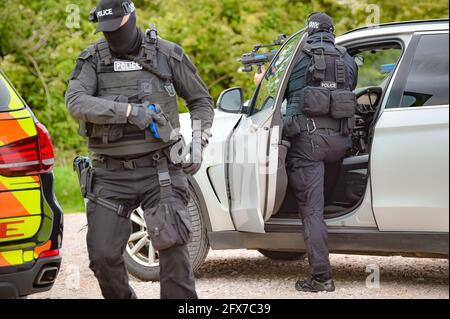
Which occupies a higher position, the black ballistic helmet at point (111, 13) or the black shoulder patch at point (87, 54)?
the black ballistic helmet at point (111, 13)

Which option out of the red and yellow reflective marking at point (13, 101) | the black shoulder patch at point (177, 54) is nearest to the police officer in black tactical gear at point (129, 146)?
the black shoulder patch at point (177, 54)

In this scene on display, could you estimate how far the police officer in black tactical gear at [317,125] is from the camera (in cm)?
549

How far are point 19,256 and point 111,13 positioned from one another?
1398mm

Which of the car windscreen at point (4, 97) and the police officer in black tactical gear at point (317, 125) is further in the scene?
the police officer in black tactical gear at point (317, 125)

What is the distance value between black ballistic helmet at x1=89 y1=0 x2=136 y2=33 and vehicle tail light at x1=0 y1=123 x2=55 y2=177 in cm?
70

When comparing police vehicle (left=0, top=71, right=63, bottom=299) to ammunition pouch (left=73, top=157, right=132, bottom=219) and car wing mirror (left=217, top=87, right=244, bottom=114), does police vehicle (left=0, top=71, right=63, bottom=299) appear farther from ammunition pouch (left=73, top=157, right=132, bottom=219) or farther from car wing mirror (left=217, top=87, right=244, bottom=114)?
car wing mirror (left=217, top=87, right=244, bottom=114)

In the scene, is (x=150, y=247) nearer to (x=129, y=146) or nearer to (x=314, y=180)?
(x=314, y=180)

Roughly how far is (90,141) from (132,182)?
1.14 feet

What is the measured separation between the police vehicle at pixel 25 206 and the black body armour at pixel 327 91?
5.80ft

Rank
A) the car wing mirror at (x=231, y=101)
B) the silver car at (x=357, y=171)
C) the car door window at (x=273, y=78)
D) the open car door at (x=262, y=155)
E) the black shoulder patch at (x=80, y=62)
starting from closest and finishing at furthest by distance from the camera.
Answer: the black shoulder patch at (x=80, y=62)
the silver car at (x=357, y=171)
the open car door at (x=262, y=155)
the car door window at (x=273, y=78)
the car wing mirror at (x=231, y=101)

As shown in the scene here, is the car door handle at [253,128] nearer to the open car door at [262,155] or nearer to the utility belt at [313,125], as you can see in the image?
the open car door at [262,155]

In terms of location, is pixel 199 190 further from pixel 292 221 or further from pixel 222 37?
pixel 222 37

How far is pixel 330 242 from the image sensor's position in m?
5.54

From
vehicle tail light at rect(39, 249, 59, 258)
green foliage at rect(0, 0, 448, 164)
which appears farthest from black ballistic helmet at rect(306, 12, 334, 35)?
green foliage at rect(0, 0, 448, 164)
